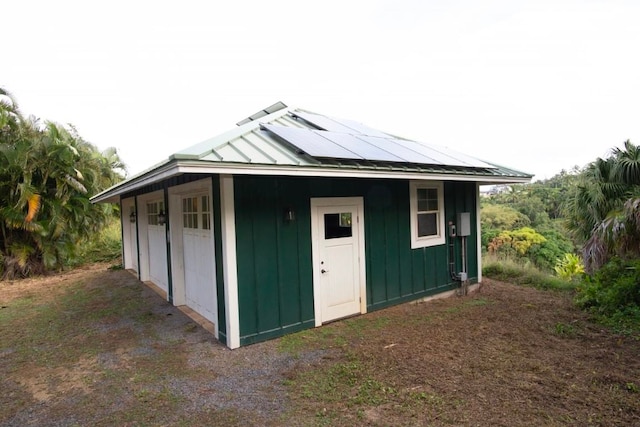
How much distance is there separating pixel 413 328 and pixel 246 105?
18406 mm

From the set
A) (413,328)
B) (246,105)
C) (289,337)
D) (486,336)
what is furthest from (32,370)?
(246,105)

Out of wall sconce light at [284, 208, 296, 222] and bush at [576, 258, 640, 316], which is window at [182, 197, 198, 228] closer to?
wall sconce light at [284, 208, 296, 222]

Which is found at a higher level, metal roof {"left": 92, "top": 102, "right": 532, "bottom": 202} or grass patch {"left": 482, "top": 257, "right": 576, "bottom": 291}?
metal roof {"left": 92, "top": 102, "right": 532, "bottom": 202}

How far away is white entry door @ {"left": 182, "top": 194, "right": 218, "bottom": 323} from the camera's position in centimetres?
511

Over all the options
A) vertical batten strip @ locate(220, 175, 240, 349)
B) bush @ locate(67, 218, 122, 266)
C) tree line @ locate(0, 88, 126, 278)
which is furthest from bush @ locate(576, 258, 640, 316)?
bush @ locate(67, 218, 122, 266)

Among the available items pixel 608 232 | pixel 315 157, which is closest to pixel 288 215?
pixel 315 157

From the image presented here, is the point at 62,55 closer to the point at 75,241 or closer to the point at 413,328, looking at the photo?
the point at 75,241

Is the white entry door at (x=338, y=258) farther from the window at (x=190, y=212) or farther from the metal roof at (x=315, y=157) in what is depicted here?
the window at (x=190, y=212)

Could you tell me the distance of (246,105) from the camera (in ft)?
67.2

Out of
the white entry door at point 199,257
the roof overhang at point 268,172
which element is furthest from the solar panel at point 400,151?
the white entry door at point 199,257

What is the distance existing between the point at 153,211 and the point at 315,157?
5.45m

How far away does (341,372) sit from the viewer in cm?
371

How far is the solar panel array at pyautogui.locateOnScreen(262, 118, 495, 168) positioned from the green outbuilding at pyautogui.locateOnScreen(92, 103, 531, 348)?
1.6 inches

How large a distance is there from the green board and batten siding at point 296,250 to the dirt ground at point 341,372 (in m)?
0.34
